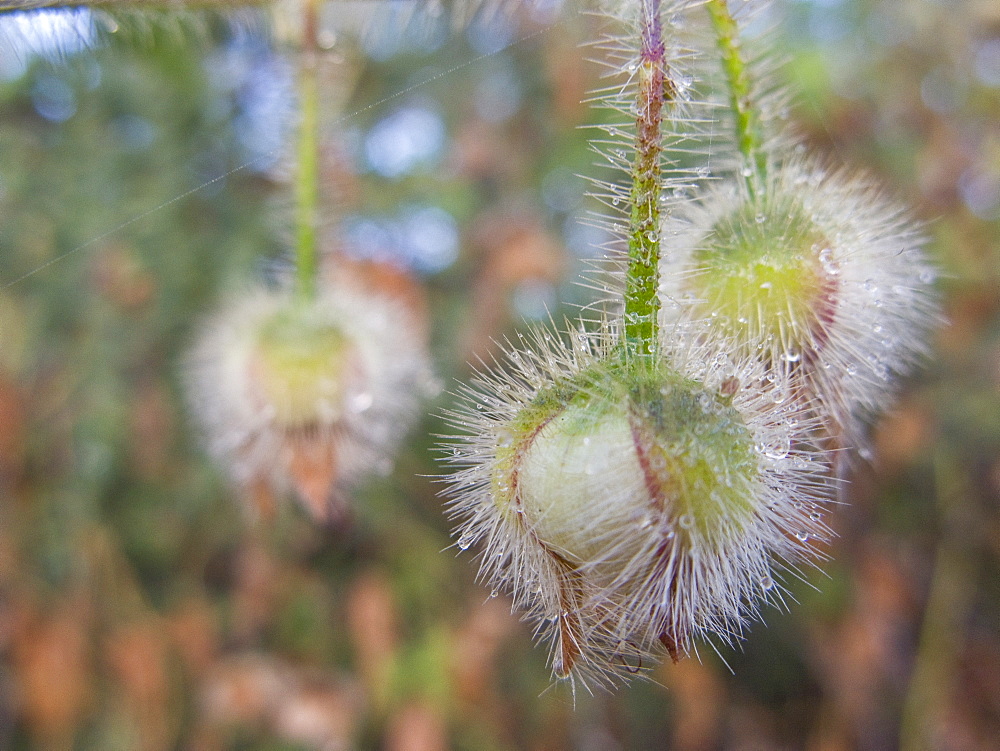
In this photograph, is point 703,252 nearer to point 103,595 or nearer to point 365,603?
point 365,603

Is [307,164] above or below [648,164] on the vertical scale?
above

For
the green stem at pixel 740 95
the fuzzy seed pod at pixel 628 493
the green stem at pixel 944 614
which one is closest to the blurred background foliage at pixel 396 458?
the green stem at pixel 944 614

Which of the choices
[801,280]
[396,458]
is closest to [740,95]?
[801,280]

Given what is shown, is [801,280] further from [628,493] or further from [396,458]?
[396,458]

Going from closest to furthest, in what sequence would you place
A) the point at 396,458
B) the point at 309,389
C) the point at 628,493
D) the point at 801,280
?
the point at 628,493, the point at 801,280, the point at 309,389, the point at 396,458

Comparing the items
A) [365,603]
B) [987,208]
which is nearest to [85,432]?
[365,603]

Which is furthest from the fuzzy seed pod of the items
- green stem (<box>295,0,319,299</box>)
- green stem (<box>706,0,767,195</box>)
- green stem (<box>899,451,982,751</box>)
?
green stem (<box>899,451,982,751</box>)

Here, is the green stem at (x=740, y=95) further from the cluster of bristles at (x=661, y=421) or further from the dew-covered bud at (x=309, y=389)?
the dew-covered bud at (x=309, y=389)
